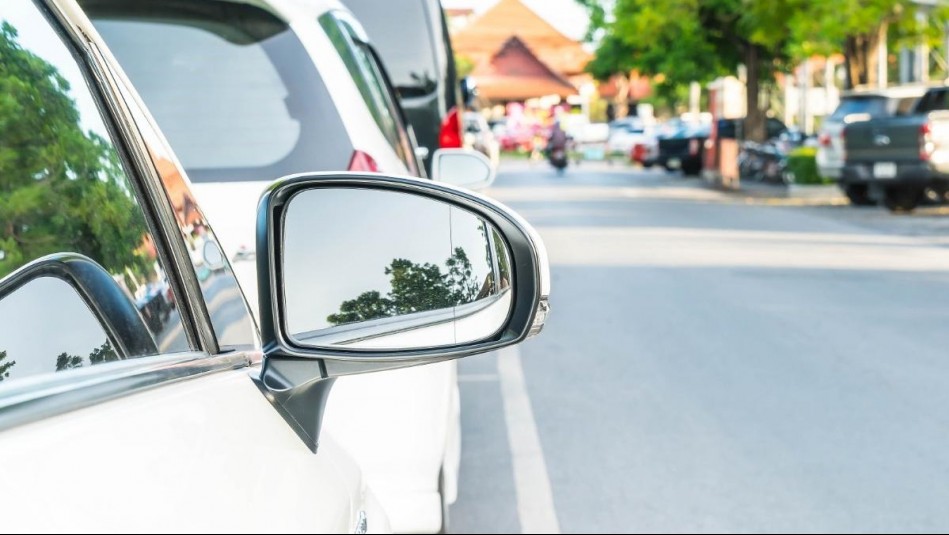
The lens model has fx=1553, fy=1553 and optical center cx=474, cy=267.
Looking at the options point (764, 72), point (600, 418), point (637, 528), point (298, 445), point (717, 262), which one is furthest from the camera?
point (764, 72)

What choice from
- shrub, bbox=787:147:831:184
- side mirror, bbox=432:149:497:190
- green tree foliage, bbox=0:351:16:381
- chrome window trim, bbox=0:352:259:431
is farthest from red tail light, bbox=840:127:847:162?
green tree foliage, bbox=0:351:16:381

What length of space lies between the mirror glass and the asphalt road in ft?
10.7

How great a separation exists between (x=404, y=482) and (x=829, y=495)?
2219 millimetres

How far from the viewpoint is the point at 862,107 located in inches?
882

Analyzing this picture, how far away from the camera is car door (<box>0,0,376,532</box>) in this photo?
4.50ft

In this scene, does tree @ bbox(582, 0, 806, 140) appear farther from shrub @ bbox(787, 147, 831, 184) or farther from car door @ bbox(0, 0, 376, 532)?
car door @ bbox(0, 0, 376, 532)

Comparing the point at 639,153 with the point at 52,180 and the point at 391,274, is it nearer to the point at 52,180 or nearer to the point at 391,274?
the point at 391,274

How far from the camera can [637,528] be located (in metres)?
5.29

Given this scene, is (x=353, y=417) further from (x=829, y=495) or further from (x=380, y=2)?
(x=380, y=2)

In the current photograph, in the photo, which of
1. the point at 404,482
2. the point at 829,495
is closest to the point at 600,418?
the point at 829,495

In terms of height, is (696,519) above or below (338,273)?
below

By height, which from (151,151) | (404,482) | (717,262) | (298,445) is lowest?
(717,262)

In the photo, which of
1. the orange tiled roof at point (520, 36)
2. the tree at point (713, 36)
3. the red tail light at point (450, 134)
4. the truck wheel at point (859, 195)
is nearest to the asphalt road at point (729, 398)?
the red tail light at point (450, 134)

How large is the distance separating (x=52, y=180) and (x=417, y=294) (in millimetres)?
504
